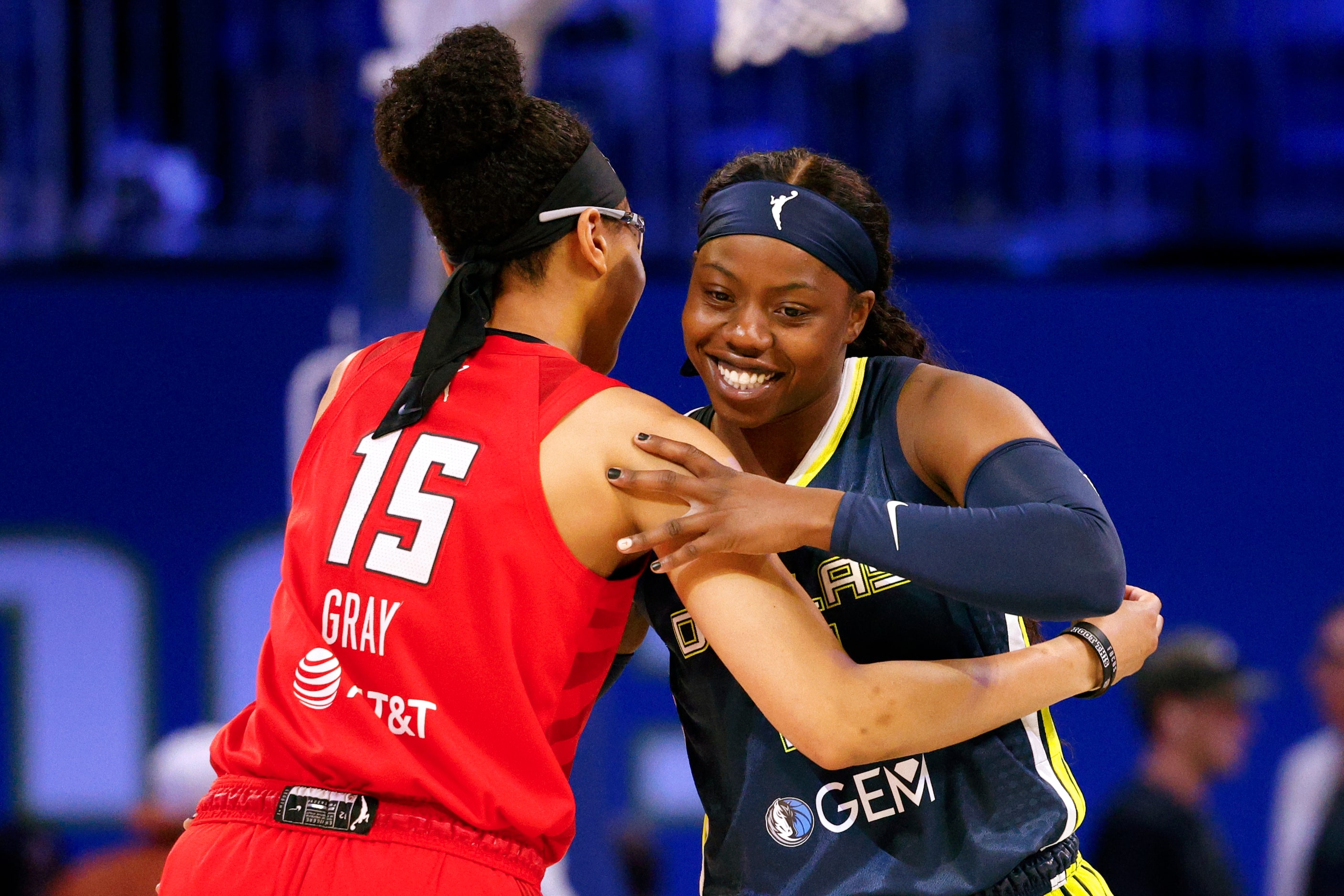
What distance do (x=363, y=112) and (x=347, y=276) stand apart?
2.41ft

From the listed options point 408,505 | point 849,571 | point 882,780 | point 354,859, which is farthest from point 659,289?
point 354,859

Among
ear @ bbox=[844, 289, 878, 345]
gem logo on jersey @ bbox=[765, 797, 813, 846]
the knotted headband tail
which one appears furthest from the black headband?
gem logo on jersey @ bbox=[765, 797, 813, 846]

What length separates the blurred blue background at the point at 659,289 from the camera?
273 inches

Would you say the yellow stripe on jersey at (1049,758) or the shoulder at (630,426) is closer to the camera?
the shoulder at (630,426)

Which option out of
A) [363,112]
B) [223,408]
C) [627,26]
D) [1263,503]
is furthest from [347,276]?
[1263,503]

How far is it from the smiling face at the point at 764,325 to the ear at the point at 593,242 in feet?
0.53

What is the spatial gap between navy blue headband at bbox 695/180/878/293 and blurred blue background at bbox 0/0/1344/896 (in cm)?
369

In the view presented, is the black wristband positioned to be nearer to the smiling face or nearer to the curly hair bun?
the smiling face

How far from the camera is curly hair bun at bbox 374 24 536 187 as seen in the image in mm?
2254

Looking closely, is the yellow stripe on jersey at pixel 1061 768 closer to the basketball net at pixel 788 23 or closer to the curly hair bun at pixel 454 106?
the curly hair bun at pixel 454 106

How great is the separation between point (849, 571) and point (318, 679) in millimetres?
880

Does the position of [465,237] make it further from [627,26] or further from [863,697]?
[627,26]

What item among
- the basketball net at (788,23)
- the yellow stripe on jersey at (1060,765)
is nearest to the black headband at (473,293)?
the yellow stripe on jersey at (1060,765)

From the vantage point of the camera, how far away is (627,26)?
27.4 feet
